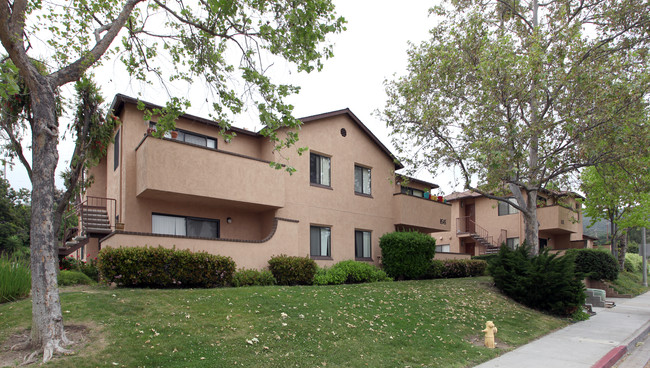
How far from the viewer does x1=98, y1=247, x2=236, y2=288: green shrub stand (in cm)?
1132

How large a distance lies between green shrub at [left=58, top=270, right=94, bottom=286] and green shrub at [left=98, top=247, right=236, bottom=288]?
204 cm

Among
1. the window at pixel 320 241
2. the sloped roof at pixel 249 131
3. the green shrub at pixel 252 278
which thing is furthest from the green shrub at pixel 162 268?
the window at pixel 320 241

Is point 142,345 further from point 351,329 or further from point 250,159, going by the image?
point 250,159

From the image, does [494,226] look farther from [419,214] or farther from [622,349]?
[622,349]

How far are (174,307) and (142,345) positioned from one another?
6.86 feet

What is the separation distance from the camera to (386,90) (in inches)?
735

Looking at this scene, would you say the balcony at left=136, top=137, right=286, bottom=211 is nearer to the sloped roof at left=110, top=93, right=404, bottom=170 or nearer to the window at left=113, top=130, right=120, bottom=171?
the sloped roof at left=110, top=93, right=404, bottom=170

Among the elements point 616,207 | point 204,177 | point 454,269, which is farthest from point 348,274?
point 616,207

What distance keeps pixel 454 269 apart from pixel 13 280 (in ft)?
57.8

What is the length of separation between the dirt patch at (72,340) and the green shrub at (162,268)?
3.57 meters

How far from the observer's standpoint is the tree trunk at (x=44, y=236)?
6.95m

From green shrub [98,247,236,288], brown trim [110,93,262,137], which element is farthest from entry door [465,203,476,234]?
green shrub [98,247,236,288]

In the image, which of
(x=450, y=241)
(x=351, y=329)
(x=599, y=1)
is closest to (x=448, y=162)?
(x=599, y=1)

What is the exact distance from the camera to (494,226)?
113ft
